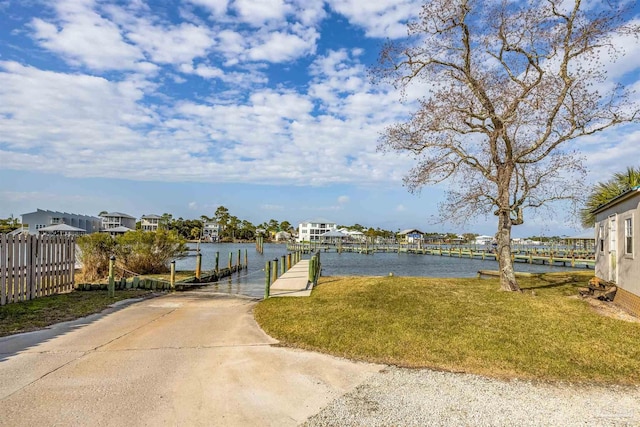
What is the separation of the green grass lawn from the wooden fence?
21.6 feet

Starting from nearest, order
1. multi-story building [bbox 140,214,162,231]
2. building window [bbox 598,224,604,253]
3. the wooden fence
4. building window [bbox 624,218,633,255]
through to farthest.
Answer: the wooden fence < building window [bbox 624,218,633,255] < building window [bbox 598,224,604,253] < multi-story building [bbox 140,214,162,231]

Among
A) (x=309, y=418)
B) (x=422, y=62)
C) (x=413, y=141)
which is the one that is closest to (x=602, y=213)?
(x=413, y=141)

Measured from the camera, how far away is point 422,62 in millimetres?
13602

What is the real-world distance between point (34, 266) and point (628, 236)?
1657cm

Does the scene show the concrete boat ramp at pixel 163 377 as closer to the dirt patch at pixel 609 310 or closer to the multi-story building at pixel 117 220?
the dirt patch at pixel 609 310

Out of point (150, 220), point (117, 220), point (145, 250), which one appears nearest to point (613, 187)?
point (145, 250)

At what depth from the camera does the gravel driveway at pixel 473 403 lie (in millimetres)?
4508

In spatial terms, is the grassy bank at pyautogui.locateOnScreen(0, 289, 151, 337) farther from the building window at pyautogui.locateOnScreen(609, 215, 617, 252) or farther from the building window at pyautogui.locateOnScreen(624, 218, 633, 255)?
the building window at pyautogui.locateOnScreen(609, 215, 617, 252)

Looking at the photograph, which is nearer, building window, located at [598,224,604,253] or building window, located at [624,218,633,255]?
building window, located at [624,218,633,255]

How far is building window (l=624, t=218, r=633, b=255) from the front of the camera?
1086 cm

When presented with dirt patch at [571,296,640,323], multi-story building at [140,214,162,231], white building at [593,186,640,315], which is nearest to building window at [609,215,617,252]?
white building at [593,186,640,315]

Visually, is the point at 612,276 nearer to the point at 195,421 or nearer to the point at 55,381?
the point at 195,421

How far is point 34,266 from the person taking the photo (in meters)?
11.7

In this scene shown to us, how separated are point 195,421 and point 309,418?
4.02ft
